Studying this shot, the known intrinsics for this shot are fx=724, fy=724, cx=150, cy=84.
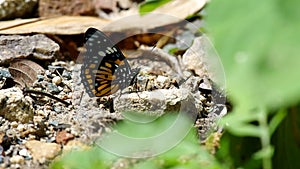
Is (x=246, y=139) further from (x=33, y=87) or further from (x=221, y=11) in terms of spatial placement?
(x=33, y=87)

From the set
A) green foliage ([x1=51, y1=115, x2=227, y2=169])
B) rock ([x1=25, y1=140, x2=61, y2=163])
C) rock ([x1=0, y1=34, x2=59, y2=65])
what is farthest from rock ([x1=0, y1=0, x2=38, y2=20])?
green foliage ([x1=51, y1=115, x2=227, y2=169])

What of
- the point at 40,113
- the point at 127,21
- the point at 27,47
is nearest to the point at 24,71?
the point at 27,47

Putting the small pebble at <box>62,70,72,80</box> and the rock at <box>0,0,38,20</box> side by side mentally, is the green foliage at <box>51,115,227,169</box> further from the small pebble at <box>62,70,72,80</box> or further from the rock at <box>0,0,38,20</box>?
the rock at <box>0,0,38,20</box>

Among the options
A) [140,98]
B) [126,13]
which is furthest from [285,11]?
[126,13]

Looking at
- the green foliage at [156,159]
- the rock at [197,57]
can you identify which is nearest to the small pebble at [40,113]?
the rock at [197,57]

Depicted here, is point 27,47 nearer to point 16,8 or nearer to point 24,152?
point 16,8

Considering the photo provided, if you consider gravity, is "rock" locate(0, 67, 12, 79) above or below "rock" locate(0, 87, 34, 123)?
above
